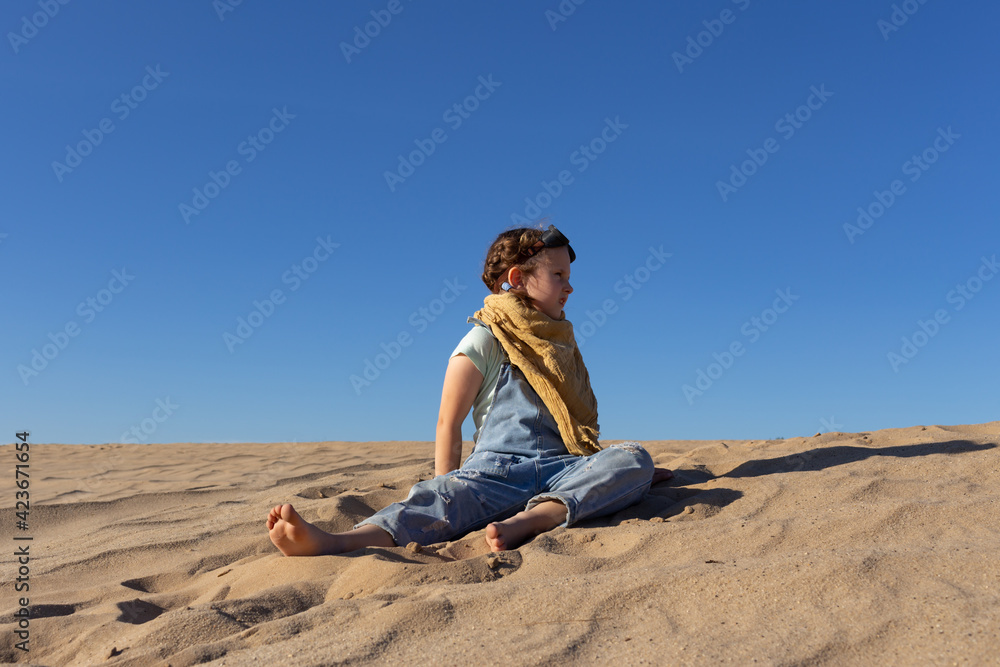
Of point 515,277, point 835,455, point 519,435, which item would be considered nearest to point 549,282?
point 515,277

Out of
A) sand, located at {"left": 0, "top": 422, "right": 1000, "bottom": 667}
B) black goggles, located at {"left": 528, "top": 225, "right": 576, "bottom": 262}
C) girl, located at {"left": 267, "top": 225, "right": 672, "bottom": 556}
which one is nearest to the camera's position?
sand, located at {"left": 0, "top": 422, "right": 1000, "bottom": 667}

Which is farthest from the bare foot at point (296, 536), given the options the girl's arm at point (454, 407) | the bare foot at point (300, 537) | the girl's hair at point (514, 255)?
the girl's hair at point (514, 255)

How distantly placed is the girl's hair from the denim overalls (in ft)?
1.71

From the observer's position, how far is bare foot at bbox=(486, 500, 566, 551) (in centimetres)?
259

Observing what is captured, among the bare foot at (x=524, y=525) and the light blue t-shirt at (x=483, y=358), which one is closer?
the bare foot at (x=524, y=525)

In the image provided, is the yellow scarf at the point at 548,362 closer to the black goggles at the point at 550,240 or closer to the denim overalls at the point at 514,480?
the denim overalls at the point at 514,480

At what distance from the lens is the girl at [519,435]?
9.33 ft

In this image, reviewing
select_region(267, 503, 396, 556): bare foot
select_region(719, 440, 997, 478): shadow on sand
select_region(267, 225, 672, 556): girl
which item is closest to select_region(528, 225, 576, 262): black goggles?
select_region(267, 225, 672, 556): girl

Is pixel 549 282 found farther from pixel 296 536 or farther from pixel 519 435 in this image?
pixel 296 536

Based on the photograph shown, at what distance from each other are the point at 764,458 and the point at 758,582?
230cm

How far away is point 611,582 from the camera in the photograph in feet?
6.48

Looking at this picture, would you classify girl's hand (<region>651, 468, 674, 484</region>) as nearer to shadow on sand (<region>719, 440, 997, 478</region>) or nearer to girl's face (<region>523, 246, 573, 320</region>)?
shadow on sand (<region>719, 440, 997, 478</region>)

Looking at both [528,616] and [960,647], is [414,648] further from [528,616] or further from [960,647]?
[960,647]

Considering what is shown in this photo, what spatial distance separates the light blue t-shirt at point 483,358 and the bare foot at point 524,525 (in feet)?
2.12
